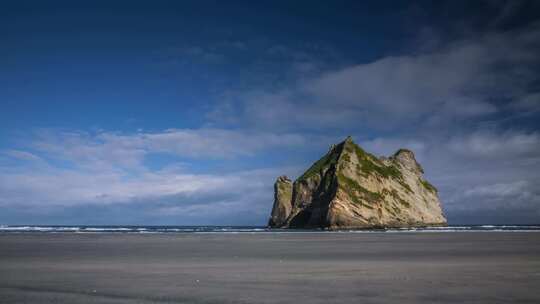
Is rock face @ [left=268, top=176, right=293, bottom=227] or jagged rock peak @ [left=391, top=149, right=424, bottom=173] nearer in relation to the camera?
rock face @ [left=268, top=176, right=293, bottom=227]

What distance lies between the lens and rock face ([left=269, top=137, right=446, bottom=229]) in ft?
440

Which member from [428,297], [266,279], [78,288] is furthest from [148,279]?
[428,297]

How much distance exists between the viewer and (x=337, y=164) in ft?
472

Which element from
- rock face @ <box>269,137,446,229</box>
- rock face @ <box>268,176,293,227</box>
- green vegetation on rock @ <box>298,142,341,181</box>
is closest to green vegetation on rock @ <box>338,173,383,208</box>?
rock face @ <box>269,137,446,229</box>

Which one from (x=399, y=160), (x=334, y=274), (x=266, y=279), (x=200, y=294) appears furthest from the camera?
(x=399, y=160)

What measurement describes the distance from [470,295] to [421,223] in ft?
480

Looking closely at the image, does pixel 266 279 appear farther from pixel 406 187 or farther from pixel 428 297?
pixel 406 187

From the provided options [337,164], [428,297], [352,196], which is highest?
[337,164]

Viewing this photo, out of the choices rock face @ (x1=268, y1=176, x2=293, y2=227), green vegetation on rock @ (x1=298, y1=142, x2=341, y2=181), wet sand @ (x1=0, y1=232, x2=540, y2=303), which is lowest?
wet sand @ (x1=0, y1=232, x2=540, y2=303)

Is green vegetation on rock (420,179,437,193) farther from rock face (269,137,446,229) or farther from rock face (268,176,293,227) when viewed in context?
rock face (268,176,293,227)

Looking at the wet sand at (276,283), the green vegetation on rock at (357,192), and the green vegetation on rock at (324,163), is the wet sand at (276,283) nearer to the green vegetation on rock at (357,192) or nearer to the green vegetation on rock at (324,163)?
the green vegetation on rock at (357,192)

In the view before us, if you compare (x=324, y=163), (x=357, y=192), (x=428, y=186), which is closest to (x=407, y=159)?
(x=428, y=186)

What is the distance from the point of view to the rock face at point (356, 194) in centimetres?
13412

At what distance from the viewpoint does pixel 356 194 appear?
138 m
